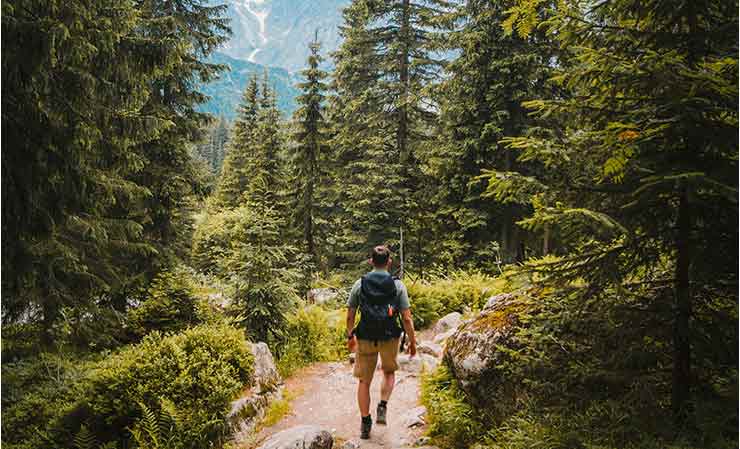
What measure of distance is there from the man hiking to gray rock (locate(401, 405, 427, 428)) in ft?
2.03

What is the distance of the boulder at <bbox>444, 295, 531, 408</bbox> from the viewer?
525cm

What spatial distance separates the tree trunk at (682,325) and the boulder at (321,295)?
13041mm

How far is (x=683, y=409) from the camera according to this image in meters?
3.57

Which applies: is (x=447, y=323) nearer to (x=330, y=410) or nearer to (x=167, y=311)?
(x=330, y=410)

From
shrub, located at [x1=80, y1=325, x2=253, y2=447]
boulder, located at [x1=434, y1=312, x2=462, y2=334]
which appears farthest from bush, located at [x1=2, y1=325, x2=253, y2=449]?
boulder, located at [x1=434, y1=312, x2=462, y2=334]

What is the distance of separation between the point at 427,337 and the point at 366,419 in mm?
6313

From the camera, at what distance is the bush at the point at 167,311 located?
970 cm

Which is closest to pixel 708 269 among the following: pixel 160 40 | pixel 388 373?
pixel 388 373

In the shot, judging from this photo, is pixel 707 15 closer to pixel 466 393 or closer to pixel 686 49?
pixel 686 49

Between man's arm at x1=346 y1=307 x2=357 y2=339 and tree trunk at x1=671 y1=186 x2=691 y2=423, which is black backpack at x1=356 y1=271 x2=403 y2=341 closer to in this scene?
man's arm at x1=346 y1=307 x2=357 y2=339

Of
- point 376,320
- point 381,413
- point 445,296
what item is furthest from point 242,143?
point 376,320

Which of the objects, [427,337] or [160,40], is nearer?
[160,40]

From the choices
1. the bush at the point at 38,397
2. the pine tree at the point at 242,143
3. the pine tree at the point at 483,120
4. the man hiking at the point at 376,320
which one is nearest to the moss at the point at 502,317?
the man hiking at the point at 376,320

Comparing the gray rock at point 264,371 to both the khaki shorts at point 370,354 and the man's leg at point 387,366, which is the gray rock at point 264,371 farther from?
the khaki shorts at point 370,354
